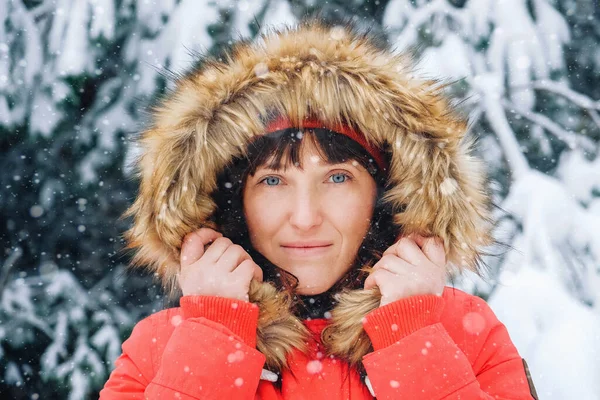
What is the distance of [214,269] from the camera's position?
1.77 m

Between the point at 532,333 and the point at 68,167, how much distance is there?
2.89m

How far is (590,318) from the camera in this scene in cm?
262

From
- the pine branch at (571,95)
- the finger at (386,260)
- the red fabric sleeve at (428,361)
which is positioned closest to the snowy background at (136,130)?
the pine branch at (571,95)

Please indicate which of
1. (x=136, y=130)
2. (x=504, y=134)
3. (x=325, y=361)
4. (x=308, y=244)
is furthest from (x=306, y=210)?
(x=504, y=134)

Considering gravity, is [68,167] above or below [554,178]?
below

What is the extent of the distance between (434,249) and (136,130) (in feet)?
5.96

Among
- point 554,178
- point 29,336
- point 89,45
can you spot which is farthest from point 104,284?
point 554,178

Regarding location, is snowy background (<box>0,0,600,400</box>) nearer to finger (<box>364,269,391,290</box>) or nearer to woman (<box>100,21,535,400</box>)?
woman (<box>100,21,535,400</box>)

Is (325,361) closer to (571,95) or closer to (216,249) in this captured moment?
(216,249)

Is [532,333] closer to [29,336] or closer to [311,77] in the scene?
[311,77]

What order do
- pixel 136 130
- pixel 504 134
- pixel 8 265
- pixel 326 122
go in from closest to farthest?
pixel 326 122 < pixel 136 130 < pixel 504 134 < pixel 8 265

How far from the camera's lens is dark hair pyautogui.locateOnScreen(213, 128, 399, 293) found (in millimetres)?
1840

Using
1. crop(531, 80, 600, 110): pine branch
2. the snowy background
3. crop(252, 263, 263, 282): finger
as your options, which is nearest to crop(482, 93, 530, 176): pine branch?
the snowy background

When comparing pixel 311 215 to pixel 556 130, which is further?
pixel 556 130
